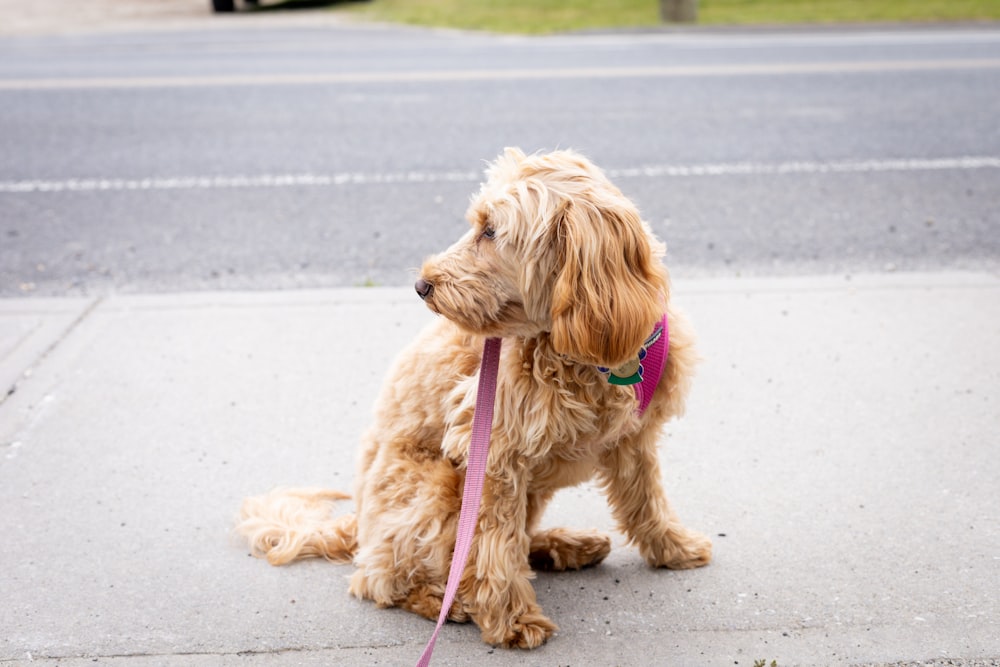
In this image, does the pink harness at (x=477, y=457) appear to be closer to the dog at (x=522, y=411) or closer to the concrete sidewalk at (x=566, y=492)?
the dog at (x=522, y=411)

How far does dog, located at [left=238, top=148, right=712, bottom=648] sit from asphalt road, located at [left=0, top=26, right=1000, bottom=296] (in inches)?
99.3

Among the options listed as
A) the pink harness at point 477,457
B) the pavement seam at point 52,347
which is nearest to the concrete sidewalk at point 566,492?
the pavement seam at point 52,347

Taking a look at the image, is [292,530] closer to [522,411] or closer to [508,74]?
[522,411]

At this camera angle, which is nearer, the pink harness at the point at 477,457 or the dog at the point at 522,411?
the dog at the point at 522,411

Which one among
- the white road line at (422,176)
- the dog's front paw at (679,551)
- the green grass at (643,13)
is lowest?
the dog's front paw at (679,551)

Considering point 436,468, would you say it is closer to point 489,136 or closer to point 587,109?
point 489,136

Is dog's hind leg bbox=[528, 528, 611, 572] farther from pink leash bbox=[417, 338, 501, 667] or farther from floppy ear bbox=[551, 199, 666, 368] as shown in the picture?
floppy ear bbox=[551, 199, 666, 368]

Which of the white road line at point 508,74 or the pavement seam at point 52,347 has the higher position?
the white road line at point 508,74

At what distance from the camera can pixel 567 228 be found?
90.2 inches

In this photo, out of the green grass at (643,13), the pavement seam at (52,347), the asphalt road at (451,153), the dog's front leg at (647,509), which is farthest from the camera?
the green grass at (643,13)

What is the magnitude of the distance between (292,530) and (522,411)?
98 cm

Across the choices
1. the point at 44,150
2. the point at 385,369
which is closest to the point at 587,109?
the point at 44,150

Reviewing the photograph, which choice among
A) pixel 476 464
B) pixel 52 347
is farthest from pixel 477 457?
pixel 52 347

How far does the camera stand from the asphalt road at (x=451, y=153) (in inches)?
220
